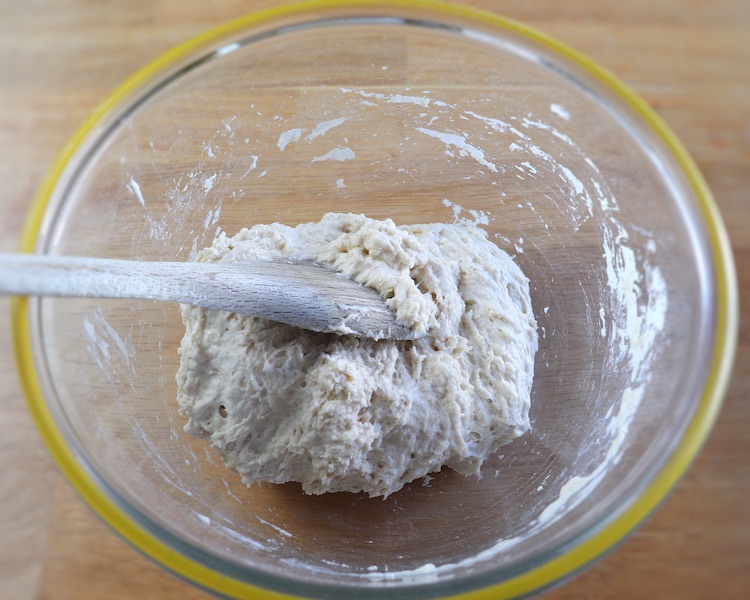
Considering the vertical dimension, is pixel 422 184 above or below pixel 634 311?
above

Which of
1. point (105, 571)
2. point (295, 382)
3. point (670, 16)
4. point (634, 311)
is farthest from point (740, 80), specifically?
point (105, 571)

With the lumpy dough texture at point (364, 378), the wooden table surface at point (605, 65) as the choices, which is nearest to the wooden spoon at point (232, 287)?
the lumpy dough texture at point (364, 378)

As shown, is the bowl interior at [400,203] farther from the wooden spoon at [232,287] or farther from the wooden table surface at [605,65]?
the wooden table surface at [605,65]

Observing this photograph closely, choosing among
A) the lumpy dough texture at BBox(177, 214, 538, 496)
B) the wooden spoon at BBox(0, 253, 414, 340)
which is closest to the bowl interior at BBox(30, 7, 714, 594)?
the lumpy dough texture at BBox(177, 214, 538, 496)

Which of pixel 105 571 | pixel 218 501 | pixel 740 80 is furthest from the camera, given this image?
pixel 740 80

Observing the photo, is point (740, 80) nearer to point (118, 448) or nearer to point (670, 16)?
point (670, 16)

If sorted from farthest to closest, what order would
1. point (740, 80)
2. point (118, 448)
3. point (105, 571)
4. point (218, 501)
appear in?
point (740, 80) → point (105, 571) → point (218, 501) → point (118, 448)
